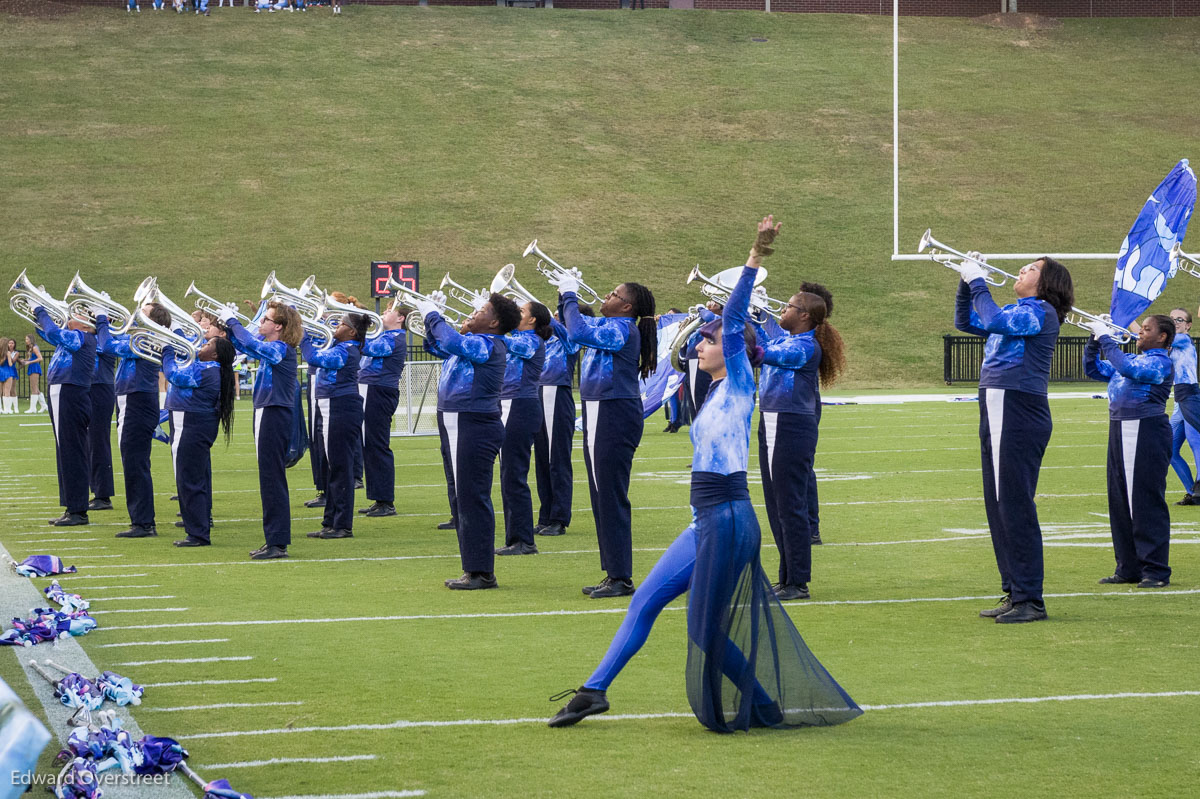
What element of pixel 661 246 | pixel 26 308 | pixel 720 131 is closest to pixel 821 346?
pixel 26 308

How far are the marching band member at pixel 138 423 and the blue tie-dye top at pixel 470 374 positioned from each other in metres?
3.77

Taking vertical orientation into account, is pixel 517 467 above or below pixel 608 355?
below

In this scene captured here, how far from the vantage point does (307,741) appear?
5.31 metres

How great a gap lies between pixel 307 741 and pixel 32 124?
4474 cm

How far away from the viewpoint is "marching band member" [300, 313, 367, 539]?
11625 millimetres

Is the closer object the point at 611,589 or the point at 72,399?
the point at 611,589

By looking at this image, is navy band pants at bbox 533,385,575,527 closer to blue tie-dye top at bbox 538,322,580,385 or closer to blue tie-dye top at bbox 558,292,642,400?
blue tie-dye top at bbox 538,322,580,385

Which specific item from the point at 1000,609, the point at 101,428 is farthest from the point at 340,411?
the point at 1000,609

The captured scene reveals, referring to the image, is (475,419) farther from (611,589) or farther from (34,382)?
(34,382)

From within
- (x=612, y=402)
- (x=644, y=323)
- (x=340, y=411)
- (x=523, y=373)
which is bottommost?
(x=340, y=411)

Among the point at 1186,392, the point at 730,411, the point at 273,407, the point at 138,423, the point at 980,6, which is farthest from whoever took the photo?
the point at 980,6

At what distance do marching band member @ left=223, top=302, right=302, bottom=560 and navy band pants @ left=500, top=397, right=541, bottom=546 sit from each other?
1599mm

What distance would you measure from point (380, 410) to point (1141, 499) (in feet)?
22.8

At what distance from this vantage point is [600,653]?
6.85m
